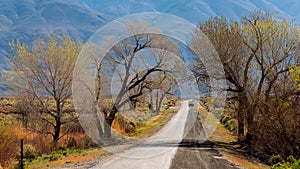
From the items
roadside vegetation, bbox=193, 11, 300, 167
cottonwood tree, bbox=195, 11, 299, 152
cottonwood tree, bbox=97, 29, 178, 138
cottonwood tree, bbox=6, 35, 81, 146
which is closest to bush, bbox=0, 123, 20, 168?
cottonwood tree, bbox=6, 35, 81, 146

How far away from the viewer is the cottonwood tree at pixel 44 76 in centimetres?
2588

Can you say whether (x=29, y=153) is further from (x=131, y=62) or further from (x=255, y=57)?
(x=255, y=57)

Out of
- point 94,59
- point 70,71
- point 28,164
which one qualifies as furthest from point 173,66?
point 28,164

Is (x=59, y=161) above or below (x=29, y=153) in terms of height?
below

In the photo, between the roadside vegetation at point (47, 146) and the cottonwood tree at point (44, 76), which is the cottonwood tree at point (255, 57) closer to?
the roadside vegetation at point (47, 146)

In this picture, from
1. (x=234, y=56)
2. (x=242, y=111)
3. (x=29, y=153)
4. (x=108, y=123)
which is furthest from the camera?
(x=108, y=123)

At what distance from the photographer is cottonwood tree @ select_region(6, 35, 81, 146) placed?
2588cm

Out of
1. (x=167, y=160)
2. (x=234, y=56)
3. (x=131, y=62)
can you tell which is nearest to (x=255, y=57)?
(x=234, y=56)

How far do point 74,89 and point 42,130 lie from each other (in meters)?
3.70

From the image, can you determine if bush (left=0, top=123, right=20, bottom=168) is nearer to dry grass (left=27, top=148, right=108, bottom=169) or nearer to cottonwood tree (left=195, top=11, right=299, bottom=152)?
dry grass (left=27, top=148, right=108, bottom=169)

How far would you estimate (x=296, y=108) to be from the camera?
1955 centimetres

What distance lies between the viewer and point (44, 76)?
86.9ft

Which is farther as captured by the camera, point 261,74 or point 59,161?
point 261,74

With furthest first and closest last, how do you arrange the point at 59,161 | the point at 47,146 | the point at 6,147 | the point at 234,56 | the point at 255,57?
the point at 234,56, the point at 255,57, the point at 47,146, the point at 59,161, the point at 6,147
